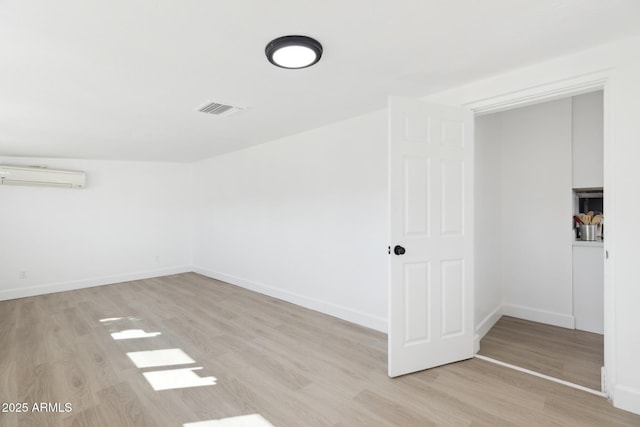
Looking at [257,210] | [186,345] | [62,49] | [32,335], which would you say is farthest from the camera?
[257,210]

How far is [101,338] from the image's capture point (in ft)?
10.7

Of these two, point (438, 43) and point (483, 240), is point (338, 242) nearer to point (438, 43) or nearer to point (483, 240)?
point (483, 240)

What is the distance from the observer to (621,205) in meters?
1.98

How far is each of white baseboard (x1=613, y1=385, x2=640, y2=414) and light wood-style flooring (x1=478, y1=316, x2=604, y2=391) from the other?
227 mm

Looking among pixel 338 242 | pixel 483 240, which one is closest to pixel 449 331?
pixel 483 240

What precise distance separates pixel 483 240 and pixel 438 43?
2.19 metres

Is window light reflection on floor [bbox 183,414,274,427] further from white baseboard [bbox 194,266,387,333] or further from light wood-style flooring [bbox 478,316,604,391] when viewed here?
light wood-style flooring [bbox 478,316,604,391]

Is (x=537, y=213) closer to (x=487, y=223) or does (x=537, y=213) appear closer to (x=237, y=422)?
(x=487, y=223)

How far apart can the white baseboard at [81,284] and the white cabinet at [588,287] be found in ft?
22.2

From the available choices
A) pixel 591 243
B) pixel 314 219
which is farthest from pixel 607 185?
pixel 314 219

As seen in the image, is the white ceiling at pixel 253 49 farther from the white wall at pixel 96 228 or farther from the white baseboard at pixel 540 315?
the white baseboard at pixel 540 315

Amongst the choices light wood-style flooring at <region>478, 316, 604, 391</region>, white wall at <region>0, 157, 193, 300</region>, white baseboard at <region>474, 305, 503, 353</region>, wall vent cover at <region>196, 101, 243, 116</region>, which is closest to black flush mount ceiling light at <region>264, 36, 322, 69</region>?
wall vent cover at <region>196, 101, 243, 116</region>

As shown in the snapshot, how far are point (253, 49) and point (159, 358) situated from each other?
2819 millimetres

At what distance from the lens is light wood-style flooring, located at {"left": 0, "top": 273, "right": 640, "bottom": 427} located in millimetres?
1971
